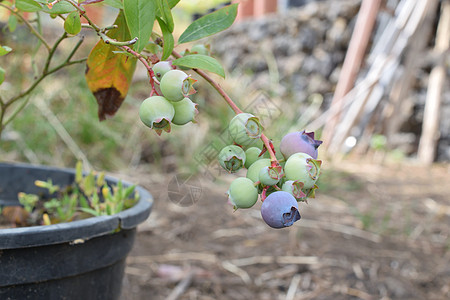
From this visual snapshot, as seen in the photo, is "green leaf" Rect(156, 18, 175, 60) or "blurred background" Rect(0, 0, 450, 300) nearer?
"green leaf" Rect(156, 18, 175, 60)

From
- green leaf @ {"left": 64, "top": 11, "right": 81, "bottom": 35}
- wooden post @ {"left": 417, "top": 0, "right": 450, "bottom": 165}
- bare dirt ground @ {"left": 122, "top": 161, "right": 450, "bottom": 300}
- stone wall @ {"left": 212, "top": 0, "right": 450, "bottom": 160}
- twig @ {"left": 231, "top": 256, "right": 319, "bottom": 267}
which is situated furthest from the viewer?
stone wall @ {"left": 212, "top": 0, "right": 450, "bottom": 160}

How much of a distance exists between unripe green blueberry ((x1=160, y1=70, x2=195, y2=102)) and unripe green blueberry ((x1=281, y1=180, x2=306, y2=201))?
0.12 meters

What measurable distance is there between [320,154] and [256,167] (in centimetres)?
255

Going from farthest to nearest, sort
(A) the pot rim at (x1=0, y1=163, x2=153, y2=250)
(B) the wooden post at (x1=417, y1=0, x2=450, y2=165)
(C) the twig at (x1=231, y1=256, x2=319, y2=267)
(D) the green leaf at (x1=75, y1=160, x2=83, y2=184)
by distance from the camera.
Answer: (B) the wooden post at (x1=417, y1=0, x2=450, y2=165), (C) the twig at (x1=231, y1=256, x2=319, y2=267), (D) the green leaf at (x1=75, y1=160, x2=83, y2=184), (A) the pot rim at (x1=0, y1=163, x2=153, y2=250)

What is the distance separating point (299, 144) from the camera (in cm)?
42

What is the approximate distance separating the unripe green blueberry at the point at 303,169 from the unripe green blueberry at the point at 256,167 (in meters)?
0.03

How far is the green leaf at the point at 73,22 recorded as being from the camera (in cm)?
48

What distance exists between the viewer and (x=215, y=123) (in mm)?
3150

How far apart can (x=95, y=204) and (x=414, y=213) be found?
5.95 ft

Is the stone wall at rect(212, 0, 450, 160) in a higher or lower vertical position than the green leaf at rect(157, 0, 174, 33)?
higher

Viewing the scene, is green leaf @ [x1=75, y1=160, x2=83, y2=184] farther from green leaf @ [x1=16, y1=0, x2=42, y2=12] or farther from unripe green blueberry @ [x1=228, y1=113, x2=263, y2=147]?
unripe green blueberry @ [x1=228, y1=113, x2=263, y2=147]

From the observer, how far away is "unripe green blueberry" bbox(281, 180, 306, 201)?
0.40 meters

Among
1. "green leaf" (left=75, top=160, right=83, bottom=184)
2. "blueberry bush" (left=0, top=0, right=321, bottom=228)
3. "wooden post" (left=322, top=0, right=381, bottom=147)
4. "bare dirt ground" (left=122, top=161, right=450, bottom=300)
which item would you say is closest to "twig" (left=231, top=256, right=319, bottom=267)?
"bare dirt ground" (left=122, top=161, right=450, bottom=300)

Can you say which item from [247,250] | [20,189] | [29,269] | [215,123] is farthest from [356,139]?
[29,269]
